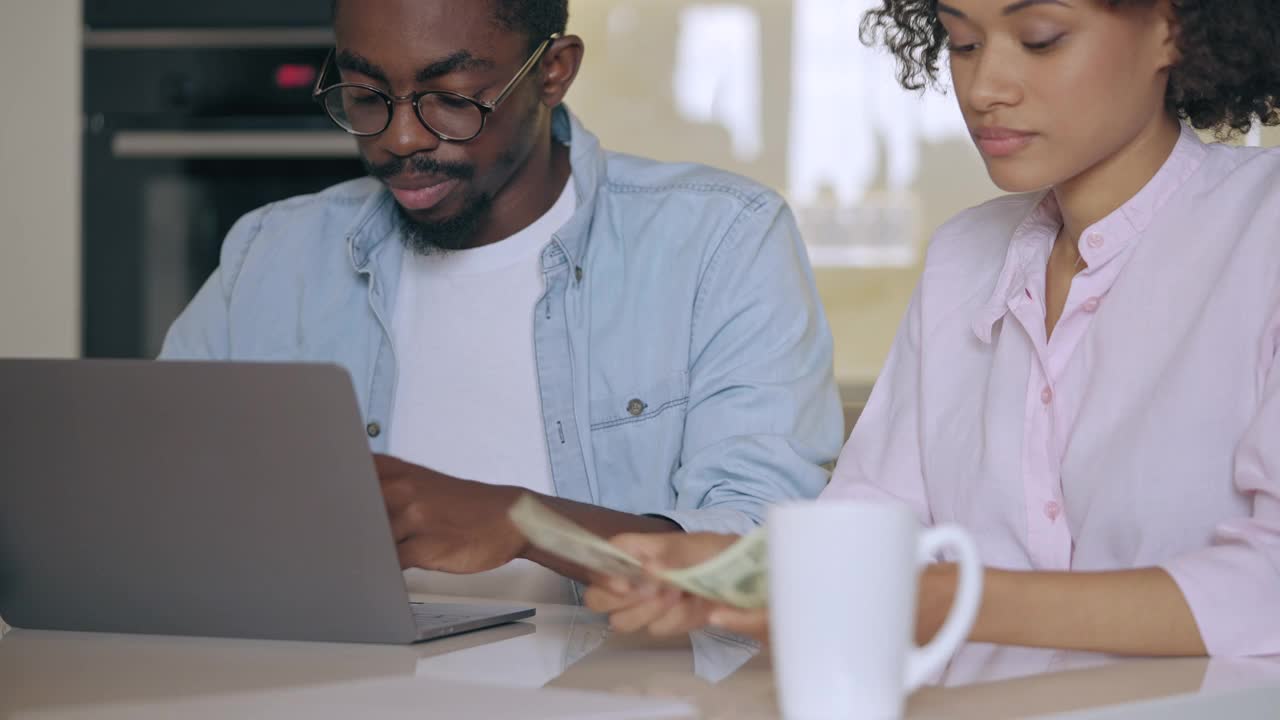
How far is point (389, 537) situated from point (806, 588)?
36cm

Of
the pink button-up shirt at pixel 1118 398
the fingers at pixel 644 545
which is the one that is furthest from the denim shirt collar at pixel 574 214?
the fingers at pixel 644 545

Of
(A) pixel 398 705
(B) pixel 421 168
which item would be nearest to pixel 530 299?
(B) pixel 421 168

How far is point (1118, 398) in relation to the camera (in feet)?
3.70

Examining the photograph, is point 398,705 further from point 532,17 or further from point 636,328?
point 532,17

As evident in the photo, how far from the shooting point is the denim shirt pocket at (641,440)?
1604 millimetres

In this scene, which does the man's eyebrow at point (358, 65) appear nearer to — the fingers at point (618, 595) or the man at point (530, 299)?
the man at point (530, 299)

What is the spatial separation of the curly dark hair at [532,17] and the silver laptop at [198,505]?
0.77m

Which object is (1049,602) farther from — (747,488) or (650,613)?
(747,488)

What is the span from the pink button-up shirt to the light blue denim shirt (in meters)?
0.20

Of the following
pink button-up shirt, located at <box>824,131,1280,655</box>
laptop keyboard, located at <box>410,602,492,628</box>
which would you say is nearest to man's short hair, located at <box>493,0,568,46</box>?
pink button-up shirt, located at <box>824,131,1280,655</box>

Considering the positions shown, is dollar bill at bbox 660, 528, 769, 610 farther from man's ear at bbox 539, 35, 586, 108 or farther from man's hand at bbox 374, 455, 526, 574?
man's ear at bbox 539, 35, 586, 108

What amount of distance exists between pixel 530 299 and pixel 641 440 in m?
0.22

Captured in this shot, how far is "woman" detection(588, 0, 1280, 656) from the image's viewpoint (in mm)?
952

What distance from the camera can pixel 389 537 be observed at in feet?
3.07
